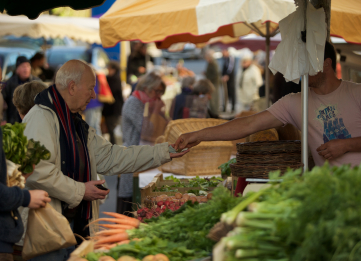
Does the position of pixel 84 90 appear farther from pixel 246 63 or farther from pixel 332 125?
pixel 246 63

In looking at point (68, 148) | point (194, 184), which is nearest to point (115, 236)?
point (68, 148)

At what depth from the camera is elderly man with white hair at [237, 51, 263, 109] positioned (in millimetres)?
15680

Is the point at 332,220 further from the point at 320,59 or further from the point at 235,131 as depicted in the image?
the point at 235,131

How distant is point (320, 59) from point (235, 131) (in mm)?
1025

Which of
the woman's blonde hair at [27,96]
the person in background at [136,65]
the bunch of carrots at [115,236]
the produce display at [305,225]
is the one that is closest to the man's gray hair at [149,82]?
the woman's blonde hair at [27,96]

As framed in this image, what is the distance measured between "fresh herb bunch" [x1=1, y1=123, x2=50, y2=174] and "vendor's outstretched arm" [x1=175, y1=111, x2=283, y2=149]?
1.41 meters

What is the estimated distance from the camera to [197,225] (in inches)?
90.1

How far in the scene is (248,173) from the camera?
10.1 ft

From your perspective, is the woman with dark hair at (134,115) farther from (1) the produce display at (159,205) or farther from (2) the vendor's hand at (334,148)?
(2) the vendor's hand at (334,148)

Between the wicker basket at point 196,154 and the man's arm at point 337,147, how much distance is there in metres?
2.38

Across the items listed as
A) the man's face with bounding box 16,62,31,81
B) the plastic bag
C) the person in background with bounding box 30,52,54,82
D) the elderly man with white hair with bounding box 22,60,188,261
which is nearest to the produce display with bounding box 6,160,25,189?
the plastic bag

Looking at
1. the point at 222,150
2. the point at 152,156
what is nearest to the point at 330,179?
the point at 152,156

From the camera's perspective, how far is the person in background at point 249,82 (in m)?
15.7

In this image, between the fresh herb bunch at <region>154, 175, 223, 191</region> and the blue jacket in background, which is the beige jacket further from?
the fresh herb bunch at <region>154, 175, 223, 191</region>
